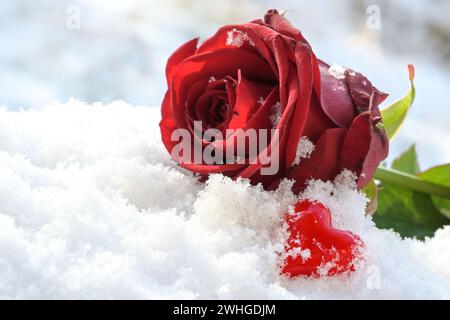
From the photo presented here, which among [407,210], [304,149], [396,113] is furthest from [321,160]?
[407,210]

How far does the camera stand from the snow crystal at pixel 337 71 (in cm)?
39

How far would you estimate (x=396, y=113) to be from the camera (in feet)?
1.55

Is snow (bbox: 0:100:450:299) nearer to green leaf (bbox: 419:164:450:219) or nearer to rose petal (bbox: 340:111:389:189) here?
rose petal (bbox: 340:111:389:189)

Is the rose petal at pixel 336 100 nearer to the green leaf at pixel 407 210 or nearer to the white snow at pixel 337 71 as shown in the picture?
the white snow at pixel 337 71

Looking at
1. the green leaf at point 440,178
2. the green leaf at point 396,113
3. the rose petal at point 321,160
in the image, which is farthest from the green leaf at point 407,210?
the rose petal at point 321,160

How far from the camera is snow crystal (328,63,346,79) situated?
395 mm

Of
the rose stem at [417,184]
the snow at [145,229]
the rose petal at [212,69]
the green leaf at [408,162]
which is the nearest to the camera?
the snow at [145,229]

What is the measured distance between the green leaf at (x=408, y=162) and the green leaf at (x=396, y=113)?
0.66 ft

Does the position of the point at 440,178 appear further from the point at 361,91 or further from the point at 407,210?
the point at 361,91

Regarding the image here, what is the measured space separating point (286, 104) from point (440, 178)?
0.91 ft

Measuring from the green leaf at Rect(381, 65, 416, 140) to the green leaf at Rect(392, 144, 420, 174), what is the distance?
0.20 meters
